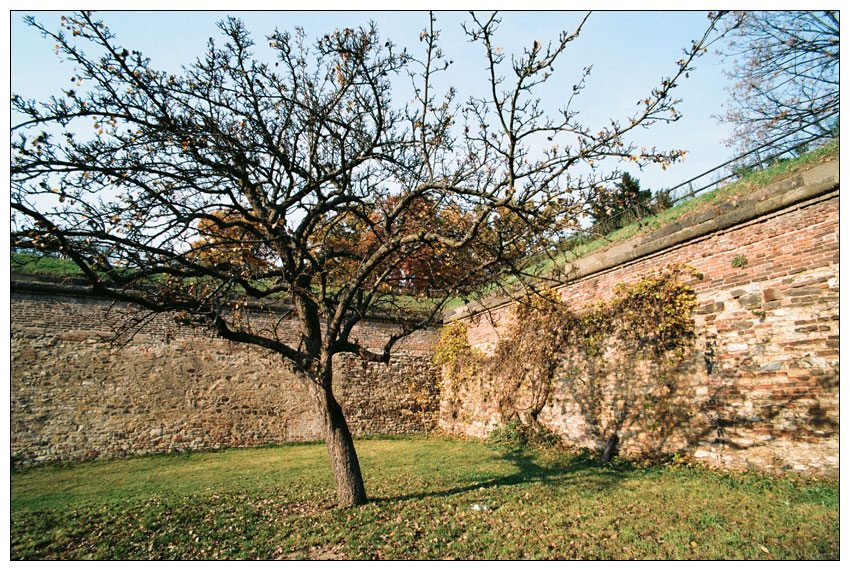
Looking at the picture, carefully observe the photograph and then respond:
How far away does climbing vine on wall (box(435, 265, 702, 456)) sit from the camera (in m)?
7.19

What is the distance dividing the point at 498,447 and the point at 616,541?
602 centimetres

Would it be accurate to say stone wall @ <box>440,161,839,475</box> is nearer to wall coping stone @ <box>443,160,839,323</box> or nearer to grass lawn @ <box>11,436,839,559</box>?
wall coping stone @ <box>443,160,839,323</box>

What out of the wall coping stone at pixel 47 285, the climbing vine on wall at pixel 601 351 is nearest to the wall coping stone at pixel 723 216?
the climbing vine on wall at pixel 601 351

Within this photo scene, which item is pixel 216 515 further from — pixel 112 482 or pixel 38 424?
pixel 38 424

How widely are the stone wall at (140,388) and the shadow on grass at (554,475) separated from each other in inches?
171

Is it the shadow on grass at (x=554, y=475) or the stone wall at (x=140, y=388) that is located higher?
the stone wall at (x=140, y=388)

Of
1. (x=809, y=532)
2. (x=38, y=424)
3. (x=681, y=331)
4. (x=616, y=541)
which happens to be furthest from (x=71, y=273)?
(x=809, y=532)

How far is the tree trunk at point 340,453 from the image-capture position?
19.5 ft

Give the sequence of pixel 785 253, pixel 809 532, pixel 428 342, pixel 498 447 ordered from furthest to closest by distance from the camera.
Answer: pixel 428 342 < pixel 498 447 < pixel 785 253 < pixel 809 532

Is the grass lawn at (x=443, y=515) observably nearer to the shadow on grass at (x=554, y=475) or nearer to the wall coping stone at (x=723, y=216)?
the shadow on grass at (x=554, y=475)

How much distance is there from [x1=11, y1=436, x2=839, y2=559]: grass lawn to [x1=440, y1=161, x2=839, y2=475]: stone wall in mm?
507

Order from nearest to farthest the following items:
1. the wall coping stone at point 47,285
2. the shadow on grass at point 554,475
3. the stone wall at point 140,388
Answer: the shadow on grass at point 554,475, the stone wall at point 140,388, the wall coping stone at point 47,285

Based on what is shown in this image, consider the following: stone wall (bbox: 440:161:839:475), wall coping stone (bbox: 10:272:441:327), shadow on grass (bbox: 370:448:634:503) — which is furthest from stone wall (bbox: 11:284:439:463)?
stone wall (bbox: 440:161:839:475)

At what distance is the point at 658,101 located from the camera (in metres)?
4.35
